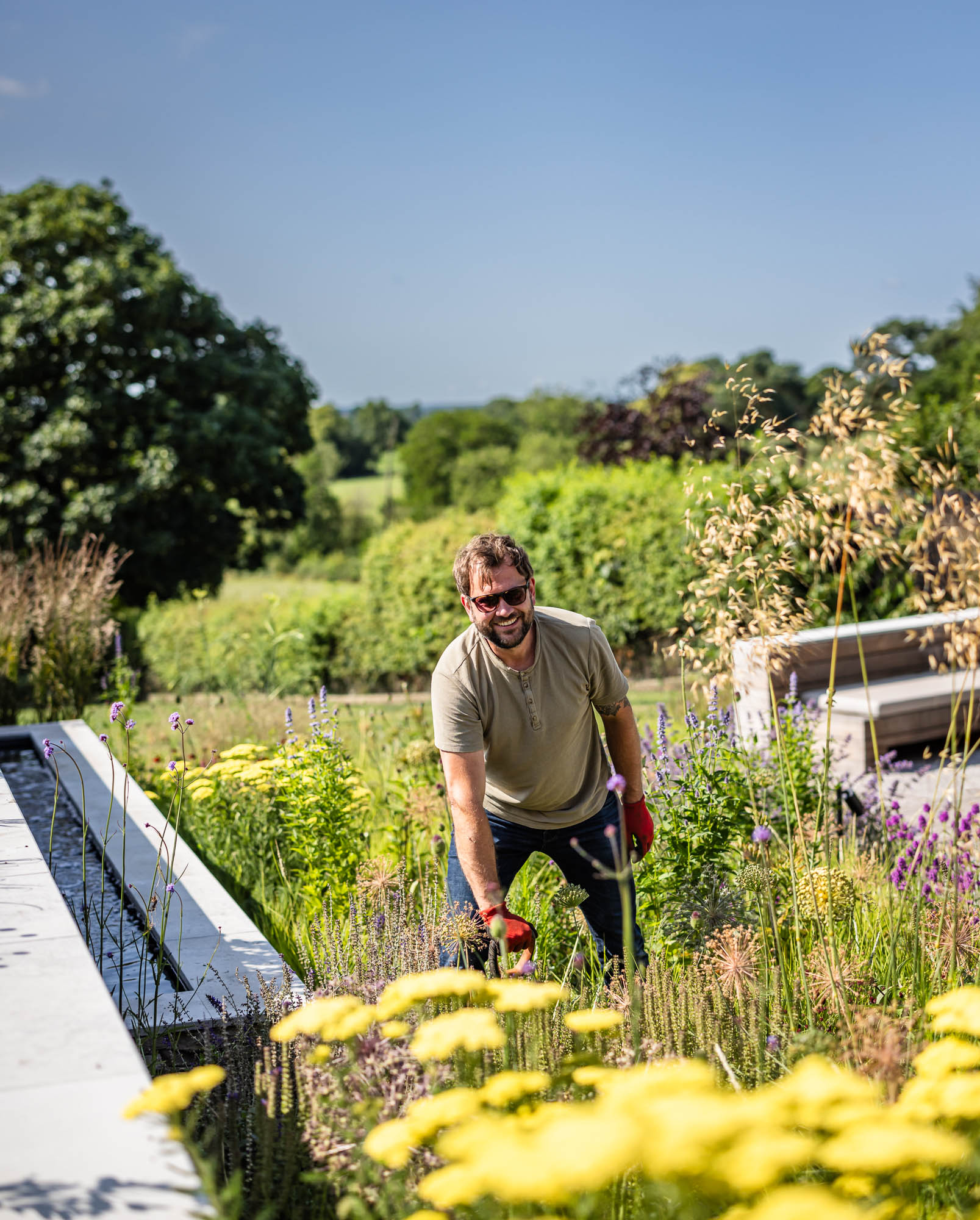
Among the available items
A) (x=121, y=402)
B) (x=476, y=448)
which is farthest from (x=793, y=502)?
(x=476, y=448)

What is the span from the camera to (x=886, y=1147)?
102cm

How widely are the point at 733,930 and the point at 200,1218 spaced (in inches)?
74.3

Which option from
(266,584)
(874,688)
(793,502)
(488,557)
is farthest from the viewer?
(266,584)

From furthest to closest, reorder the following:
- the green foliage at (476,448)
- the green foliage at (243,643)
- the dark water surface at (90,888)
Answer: the green foliage at (476,448)
the green foliage at (243,643)
the dark water surface at (90,888)

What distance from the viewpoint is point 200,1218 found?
1298mm

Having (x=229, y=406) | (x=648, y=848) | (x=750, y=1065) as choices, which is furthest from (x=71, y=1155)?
(x=229, y=406)

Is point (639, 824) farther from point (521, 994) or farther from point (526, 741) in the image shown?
point (521, 994)

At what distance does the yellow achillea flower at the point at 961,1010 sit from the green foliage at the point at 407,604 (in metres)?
11.1

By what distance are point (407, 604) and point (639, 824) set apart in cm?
1057

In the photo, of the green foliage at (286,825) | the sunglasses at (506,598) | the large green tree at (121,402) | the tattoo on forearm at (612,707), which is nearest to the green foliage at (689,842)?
the tattoo on forearm at (612,707)

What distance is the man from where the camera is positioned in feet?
9.84

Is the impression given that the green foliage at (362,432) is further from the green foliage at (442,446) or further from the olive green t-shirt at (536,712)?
the olive green t-shirt at (536,712)

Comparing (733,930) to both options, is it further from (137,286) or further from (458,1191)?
(137,286)

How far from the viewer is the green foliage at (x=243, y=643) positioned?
13125 mm
